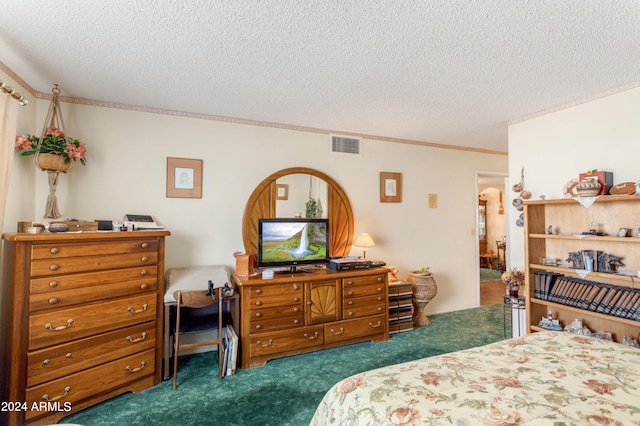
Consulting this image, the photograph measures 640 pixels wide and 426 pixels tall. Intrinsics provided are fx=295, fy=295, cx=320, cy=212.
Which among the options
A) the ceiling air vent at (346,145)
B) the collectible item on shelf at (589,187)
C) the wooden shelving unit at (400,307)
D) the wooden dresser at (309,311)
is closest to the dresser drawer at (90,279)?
the wooden dresser at (309,311)

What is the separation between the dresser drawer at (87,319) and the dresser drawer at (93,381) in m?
0.27

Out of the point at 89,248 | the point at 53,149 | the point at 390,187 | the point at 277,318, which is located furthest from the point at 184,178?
the point at 390,187

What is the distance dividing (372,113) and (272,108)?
3.47ft

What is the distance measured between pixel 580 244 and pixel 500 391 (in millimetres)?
2338

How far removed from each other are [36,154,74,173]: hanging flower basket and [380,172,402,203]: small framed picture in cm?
341

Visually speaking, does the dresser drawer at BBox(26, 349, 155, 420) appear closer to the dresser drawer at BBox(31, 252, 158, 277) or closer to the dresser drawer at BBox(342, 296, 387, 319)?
the dresser drawer at BBox(31, 252, 158, 277)

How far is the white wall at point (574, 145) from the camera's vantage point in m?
2.49

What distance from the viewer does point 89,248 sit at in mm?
2150

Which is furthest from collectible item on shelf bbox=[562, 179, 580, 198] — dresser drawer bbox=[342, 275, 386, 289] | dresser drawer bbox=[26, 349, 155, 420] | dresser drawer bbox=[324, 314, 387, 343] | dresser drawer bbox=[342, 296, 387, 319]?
dresser drawer bbox=[26, 349, 155, 420]

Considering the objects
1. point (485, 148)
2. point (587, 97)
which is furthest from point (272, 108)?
point (485, 148)

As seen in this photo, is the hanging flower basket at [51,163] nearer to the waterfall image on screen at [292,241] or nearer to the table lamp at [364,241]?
the waterfall image on screen at [292,241]

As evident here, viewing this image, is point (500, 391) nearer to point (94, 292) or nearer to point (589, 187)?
point (589, 187)

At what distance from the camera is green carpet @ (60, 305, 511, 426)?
206cm

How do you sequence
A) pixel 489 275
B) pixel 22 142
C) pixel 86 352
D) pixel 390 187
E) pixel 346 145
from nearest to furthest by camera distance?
pixel 86 352 → pixel 22 142 → pixel 346 145 → pixel 390 187 → pixel 489 275
